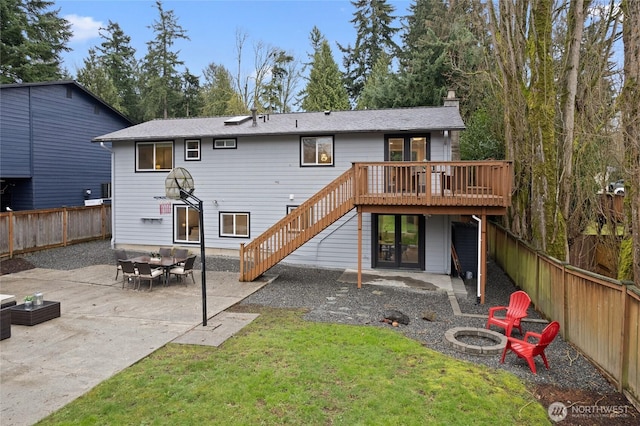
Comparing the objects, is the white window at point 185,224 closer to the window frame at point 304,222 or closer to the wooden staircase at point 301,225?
the wooden staircase at point 301,225

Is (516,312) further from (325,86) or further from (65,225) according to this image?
(325,86)

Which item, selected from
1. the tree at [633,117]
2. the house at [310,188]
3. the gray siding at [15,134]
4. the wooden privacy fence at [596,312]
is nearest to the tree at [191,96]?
the gray siding at [15,134]

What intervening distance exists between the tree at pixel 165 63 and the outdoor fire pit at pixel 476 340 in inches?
1472

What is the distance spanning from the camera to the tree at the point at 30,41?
26.2 metres

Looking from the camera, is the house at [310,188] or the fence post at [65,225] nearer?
the house at [310,188]

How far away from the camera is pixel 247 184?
15.4 metres

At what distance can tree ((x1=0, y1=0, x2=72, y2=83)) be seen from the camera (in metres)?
26.2

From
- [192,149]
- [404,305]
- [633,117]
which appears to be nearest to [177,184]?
[404,305]

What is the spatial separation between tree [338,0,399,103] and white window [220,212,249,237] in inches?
1056

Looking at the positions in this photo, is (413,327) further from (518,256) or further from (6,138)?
(6,138)

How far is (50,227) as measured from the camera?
16.5 metres

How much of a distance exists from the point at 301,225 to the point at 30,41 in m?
28.2

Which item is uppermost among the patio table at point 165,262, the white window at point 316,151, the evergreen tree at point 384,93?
the evergreen tree at point 384,93

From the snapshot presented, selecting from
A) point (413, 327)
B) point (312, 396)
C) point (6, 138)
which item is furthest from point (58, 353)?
point (6, 138)
